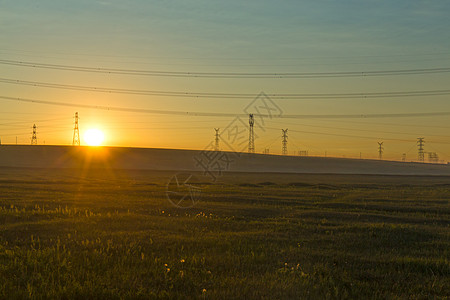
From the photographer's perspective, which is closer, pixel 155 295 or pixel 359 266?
pixel 155 295

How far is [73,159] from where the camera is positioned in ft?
442

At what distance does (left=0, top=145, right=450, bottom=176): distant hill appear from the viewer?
13000 centimetres

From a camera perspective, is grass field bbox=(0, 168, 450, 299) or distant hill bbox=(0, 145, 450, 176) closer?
grass field bbox=(0, 168, 450, 299)

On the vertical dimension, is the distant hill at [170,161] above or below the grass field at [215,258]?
above

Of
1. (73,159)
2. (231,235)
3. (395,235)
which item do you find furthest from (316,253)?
(73,159)

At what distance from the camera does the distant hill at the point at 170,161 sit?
427 ft

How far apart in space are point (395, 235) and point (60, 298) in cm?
1360

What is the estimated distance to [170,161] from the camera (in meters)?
148

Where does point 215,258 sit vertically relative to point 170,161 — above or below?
below

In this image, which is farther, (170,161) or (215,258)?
(170,161)

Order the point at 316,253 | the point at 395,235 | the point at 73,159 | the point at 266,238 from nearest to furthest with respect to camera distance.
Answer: the point at 316,253 < the point at 266,238 < the point at 395,235 < the point at 73,159

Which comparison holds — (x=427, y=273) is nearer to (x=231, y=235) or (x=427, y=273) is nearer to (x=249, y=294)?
(x=249, y=294)

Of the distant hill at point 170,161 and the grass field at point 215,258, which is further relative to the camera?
the distant hill at point 170,161

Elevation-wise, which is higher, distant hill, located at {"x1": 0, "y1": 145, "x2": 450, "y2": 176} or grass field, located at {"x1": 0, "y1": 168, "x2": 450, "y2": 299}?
distant hill, located at {"x1": 0, "y1": 145, "x2": 450, "y2": 176}
